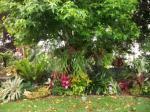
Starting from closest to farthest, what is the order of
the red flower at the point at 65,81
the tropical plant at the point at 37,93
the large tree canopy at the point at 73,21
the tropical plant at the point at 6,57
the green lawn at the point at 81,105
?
the green lawn at the point at 81,105 → the large tree canopy at the point at 73,21 → the tropical plant at the point at 37,93 → the red flower at the point at 65,81 → the tropical plant at the point at 6,57

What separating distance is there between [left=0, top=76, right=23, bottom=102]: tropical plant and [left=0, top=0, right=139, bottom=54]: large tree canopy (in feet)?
3.85

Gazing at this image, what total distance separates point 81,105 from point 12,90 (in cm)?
211

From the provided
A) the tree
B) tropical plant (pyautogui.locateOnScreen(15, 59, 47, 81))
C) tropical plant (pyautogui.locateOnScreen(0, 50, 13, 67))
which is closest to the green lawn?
tropical plant (pyautogui.locateOnScreen(15, 59, 47, 81))

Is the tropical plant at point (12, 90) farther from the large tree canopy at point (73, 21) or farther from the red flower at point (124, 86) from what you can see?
the red flower at point (124, 86)

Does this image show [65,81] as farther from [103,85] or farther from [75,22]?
[75,22]

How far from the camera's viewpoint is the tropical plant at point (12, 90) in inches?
396

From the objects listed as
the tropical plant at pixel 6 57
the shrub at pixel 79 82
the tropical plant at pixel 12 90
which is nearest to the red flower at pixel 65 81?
the shrub at pixel 79 82

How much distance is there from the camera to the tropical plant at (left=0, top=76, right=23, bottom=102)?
33.0 ft

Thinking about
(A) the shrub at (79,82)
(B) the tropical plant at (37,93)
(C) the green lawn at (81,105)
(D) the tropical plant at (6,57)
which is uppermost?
(D) the tropical plant at (6,57)

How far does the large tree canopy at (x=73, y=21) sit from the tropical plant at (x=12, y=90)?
1.17 m

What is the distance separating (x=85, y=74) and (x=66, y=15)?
2.10 m

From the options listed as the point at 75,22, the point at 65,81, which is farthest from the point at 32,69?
the point at 75,22

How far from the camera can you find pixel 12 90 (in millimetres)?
10180

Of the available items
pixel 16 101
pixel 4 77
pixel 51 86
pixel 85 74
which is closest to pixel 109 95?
pixel 85 74
